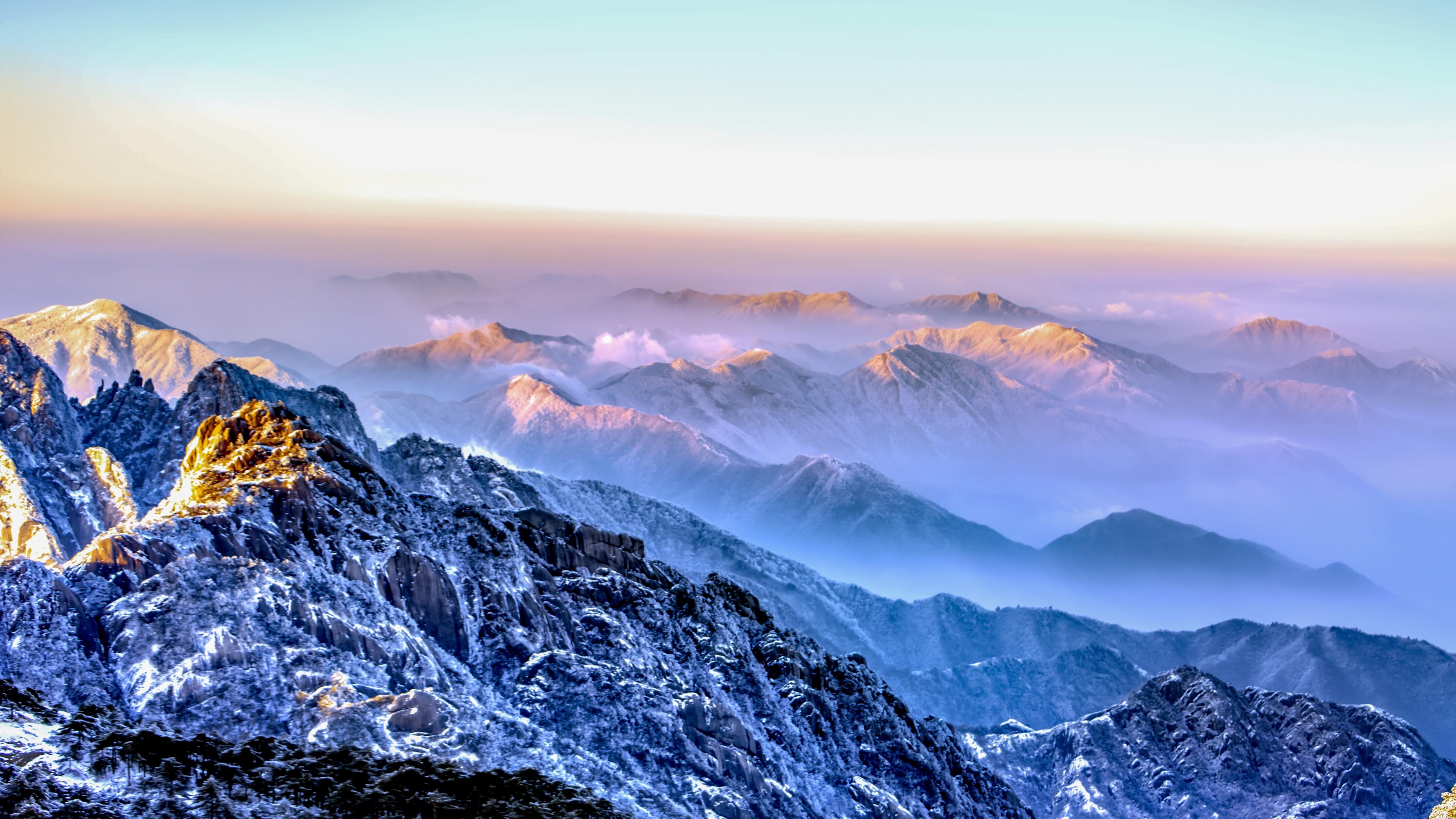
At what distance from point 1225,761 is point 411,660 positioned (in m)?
131

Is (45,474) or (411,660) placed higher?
(45,474)

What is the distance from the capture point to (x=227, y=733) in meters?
79.5

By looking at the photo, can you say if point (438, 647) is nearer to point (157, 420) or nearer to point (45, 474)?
point (45, 474)

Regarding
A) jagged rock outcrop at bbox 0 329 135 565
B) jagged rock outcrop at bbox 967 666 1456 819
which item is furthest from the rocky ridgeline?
jagged rock outcrop at bbox 967 666 1456 819

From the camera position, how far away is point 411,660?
95.9m

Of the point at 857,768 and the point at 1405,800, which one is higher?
the point at 857,768

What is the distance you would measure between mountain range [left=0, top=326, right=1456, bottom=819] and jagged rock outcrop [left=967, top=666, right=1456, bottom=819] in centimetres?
91

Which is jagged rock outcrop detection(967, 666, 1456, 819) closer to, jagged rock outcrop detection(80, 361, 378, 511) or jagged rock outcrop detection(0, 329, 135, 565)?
jagged rock outcrop detection(80, 361, 378, 511)

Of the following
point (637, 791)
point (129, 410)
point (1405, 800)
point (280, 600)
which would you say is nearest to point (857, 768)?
point (637, 791)

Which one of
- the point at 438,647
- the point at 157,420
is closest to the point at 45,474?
the point at 157,420

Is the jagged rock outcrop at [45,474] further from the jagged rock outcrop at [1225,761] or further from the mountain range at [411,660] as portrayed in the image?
the jagged rock outcrop at [1225,761]

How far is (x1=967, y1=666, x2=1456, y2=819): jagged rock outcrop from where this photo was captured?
16538cm

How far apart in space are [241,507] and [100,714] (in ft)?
97.4

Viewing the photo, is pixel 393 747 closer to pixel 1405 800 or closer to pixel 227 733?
pixel 227 733
